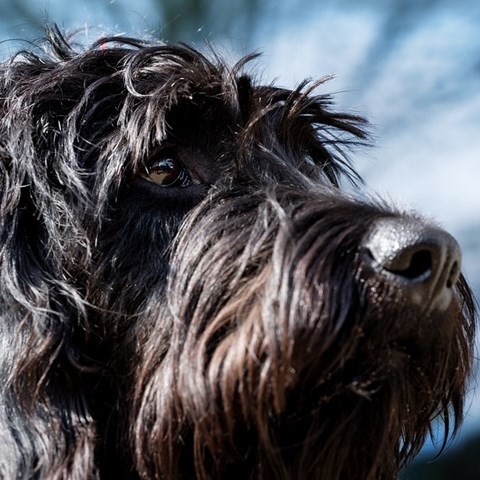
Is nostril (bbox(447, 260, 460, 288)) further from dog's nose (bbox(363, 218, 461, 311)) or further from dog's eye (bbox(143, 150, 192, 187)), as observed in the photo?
dog's eye (bbox(143, 150, 192, 187))

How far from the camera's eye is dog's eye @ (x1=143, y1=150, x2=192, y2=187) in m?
3.08

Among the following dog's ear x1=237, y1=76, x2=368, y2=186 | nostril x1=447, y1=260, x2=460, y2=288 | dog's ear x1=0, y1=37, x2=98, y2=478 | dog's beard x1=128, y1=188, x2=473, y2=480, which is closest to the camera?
dog's beard x1=128, y1=188, x2=473, y2=480

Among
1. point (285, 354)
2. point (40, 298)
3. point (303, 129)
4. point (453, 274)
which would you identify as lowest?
point (285, 354)

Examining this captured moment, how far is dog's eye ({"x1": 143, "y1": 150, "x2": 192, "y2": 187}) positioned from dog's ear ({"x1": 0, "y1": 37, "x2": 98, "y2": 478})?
9.7 inches

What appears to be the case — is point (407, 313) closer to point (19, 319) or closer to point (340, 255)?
point (340, 255)

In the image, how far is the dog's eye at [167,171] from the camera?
10.1 feet

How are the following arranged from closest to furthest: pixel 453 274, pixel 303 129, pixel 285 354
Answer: pixel 285 354, pixel 453 274, pixel 303 129

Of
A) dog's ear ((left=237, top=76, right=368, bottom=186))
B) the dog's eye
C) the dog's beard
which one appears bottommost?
the dog's beard

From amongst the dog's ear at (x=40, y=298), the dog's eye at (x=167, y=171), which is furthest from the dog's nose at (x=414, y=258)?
the dog's ear at (x=40, y=298)

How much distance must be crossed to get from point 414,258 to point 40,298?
1163mm

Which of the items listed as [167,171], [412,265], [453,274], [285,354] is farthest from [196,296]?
[453,274]

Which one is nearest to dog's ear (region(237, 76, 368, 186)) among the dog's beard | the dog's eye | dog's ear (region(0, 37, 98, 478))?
the dog's eye

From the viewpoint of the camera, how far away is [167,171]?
10.2ft

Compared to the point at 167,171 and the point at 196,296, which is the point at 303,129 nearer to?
the point at 167,171
